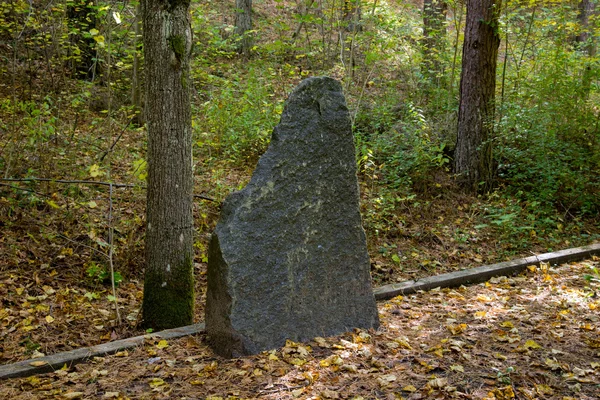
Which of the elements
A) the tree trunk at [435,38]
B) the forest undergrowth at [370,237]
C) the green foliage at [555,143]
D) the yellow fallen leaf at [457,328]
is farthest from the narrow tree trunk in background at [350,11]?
the yellow fallen leaf at [457,328]

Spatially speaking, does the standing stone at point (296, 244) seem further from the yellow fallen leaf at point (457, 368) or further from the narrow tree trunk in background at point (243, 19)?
the narrow tree trunk in background at point (243, 19)

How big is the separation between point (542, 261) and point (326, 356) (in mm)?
3796

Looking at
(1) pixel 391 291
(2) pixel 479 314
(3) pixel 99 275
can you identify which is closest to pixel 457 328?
(2) pixel 479 314

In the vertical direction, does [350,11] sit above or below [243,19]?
below

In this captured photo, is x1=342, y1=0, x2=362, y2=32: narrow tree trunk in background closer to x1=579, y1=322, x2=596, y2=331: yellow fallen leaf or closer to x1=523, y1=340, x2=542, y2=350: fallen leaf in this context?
x1=579, y1=322, x2=596, y2=331: yellow fallen leaf

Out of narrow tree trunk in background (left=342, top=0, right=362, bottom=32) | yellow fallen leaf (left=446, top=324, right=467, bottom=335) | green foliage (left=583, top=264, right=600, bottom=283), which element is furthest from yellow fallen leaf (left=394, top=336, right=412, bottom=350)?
narrow tree trunk in background (left=342, top=0, right=362, bottom=32)

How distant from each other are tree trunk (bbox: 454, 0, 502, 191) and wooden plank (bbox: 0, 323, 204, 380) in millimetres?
5825

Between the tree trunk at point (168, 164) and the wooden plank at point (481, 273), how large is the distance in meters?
2.03

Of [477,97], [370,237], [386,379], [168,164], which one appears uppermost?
[477,97]

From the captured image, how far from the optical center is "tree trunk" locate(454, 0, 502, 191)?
829 centimetres

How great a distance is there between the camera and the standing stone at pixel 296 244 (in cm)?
376

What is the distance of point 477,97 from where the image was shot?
27.8 feet

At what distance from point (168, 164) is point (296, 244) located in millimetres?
1194

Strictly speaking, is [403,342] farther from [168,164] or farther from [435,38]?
[435,38]
